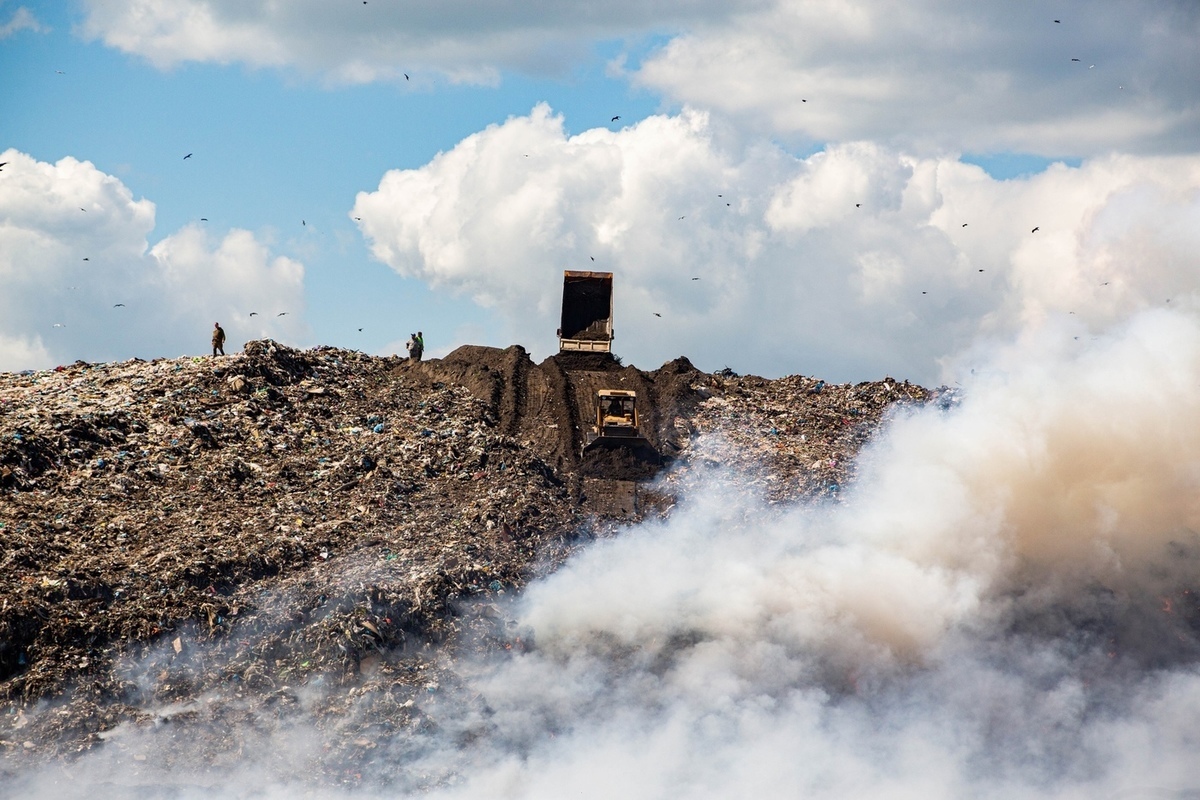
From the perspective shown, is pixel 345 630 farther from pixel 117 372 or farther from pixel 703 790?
pixel 117 372

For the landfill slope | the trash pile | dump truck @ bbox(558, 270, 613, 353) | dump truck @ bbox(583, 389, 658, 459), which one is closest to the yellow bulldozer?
dump truck @ bbox(583, 389, 658, 459)

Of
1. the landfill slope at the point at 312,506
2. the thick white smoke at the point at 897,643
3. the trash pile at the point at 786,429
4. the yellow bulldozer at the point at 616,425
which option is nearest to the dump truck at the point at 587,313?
the landfill slope at the point at 312,506

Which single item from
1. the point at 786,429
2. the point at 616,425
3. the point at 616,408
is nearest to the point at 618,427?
the point at 616,425

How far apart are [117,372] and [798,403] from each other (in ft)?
44.3

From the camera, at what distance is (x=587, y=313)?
27516 millimetres

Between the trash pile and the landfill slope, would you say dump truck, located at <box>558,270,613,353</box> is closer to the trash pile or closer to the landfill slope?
the landfill slope

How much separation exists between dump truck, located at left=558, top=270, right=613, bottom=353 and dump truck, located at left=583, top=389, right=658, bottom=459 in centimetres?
433

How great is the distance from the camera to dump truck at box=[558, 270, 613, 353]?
89.2ft

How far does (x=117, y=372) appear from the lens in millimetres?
23781

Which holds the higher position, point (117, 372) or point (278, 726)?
point (117, 372)

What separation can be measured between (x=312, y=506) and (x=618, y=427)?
19.5 feet

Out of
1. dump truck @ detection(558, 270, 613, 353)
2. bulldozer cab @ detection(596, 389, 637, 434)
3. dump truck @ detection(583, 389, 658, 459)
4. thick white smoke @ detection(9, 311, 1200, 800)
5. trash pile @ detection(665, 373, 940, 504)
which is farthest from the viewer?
dump truck @ detection(558, 270, 613, 353)

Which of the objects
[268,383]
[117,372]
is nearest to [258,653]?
[268,383]

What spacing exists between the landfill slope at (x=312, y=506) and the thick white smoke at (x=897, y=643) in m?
0.91
